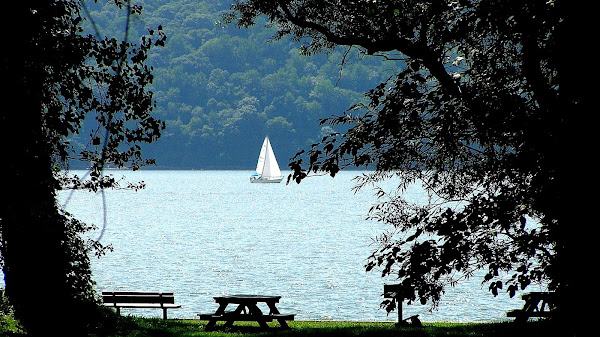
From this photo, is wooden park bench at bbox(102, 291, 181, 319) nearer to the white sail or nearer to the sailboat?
the white sail

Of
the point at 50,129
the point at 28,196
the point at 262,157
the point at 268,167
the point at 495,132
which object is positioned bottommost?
the point at 28,196

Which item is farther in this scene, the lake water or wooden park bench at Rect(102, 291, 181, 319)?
the lake water

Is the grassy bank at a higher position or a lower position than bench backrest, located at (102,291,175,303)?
lower

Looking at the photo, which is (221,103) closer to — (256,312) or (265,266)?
(265,266)

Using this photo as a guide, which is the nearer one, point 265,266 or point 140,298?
point 140,298

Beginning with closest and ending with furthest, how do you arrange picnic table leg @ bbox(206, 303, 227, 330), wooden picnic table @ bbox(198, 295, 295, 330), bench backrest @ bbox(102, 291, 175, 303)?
1. wooden picnic table @ bbox(198, 295, 295, 330)
2. picnic table leg @ bbox(206, 303, 227, 330)
3. bench backrest @ bbox(102, 291, 175, 303)

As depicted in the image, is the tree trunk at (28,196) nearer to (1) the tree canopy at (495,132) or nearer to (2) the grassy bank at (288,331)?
(2) the grassy bank at (288,331)

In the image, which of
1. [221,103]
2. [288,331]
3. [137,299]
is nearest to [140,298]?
[137,299]

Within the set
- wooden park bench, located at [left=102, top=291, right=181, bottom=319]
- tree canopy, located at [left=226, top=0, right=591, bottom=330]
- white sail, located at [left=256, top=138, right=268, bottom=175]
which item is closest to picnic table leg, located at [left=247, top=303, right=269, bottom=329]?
wooden park bench, located at [left=102, top=291, right=181, bottom=319]

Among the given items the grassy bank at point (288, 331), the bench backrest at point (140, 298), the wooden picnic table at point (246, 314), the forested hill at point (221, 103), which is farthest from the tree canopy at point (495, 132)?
the forested hill at point (221, 103)

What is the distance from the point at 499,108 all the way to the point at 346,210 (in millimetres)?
108995

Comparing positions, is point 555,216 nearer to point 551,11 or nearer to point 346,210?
point 551,11

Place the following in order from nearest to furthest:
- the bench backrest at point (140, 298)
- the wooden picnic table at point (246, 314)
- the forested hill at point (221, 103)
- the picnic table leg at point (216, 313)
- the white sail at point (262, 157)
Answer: the wooden picnic table at point (246, 314) → the picnic table leg at point (216, 313) → the bench backrest at point (140, 298) → the white sail at point (262, 157) → the forested hill at point (221, 103)

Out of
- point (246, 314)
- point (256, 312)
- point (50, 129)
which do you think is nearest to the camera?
point (50, 129)
